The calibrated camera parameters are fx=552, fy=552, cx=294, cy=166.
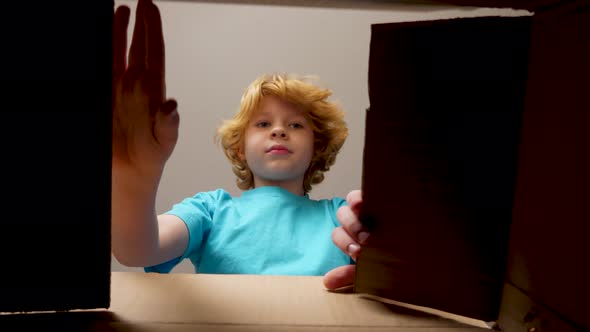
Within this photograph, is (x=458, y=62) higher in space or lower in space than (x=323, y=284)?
higher

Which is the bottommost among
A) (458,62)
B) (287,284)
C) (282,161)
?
(287,284)

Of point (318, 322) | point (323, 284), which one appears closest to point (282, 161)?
point (323, 284)

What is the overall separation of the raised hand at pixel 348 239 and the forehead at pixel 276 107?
43cm

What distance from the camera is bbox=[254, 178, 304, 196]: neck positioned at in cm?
110

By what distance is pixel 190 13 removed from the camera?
1441 mm

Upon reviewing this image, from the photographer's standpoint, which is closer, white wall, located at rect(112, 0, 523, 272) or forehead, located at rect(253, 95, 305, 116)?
forehead, located at rect(253, 95, 305, 116)

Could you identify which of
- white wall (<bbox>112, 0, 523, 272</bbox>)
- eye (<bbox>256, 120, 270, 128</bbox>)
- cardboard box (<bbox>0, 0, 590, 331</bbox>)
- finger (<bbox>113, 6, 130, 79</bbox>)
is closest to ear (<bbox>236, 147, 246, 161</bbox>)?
eye (<bbox>256, 120, 270, 128</bbox>)

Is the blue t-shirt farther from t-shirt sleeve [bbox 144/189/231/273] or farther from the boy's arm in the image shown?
the boy's arm

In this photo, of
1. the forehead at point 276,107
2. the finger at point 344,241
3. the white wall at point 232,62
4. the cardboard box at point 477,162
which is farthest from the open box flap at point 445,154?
the white wall at point 232,62

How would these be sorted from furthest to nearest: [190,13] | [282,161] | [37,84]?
1. [190,13]
2. [282,161]
3. [37,84]

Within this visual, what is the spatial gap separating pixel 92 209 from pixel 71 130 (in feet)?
0.20

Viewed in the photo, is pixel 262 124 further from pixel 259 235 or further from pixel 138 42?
pixel 138 42

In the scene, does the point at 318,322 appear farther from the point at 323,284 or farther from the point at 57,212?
the point at 57,212

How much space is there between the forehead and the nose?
4cm
